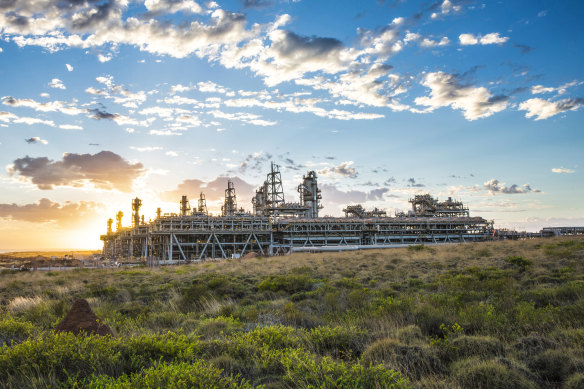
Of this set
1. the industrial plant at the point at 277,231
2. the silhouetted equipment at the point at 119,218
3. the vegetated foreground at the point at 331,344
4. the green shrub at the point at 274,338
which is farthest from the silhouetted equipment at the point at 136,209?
the green shrub at the point at 274,338

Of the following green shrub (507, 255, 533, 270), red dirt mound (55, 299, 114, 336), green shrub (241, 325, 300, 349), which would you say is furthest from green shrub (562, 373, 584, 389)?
green shrub (507, 255, 533, 270)

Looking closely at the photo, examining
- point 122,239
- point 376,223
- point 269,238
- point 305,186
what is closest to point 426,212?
point 376,223

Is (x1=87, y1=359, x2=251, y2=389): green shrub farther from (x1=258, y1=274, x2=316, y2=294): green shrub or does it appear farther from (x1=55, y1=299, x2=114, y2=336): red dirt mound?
(x1=258, y1=274, x2=316, y2=294): green shrub

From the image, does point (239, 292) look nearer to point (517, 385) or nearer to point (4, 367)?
point (4, 367)

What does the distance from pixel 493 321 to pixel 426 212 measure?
103 m

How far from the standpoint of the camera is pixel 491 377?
5.63 metres

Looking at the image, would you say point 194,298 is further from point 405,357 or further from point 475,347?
point 475,347

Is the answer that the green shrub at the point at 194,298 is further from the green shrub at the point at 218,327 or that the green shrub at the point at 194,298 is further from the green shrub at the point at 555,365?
the green shrub at the point at 555,365

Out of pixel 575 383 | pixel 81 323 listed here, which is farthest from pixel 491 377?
pixel 81 323

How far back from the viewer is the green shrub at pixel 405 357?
6.40 meters

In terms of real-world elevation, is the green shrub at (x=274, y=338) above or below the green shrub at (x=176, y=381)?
below

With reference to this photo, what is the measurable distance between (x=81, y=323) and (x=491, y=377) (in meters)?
9.53

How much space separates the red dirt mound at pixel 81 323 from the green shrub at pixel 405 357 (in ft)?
22.4

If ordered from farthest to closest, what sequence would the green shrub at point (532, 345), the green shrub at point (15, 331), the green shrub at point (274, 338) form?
the green shrub at point (15, 331) → the green shrub at point (274, 338) → the green shrub at point (532, 345)
